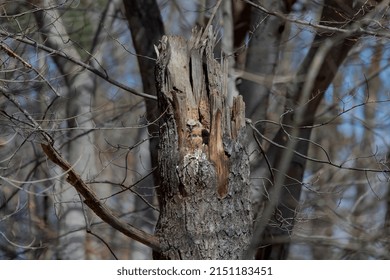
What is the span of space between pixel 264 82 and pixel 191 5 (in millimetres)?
2592

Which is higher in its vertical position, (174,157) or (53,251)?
(53,251)

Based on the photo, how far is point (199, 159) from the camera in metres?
4.80

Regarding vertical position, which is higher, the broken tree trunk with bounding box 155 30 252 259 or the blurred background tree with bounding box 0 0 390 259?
the blurred background tree with bounding box 0 0 390 259

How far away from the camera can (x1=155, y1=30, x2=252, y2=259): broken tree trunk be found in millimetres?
4781

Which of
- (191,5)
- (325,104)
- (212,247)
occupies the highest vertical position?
(191,5)

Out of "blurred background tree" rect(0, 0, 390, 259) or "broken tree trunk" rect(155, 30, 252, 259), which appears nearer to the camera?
"broken tree trunk" rect(155, 30, 252, 259)

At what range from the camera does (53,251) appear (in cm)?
964

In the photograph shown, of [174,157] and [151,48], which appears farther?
[151,48]

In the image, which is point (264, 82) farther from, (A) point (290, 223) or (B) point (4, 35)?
(B) point (4, 35)

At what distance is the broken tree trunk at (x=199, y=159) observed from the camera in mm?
4781

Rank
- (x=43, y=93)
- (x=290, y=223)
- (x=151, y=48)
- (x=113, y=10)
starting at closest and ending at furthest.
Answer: (x=290, y=223) → (x=43, y=93) → (x=151, y=48) → (x=113, y=10)

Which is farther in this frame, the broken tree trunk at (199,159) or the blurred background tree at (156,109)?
the blurred background tree at (156,109)

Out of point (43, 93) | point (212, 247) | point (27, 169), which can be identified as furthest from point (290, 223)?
point (27, 169)

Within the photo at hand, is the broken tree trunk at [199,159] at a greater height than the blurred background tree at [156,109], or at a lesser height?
lesser
